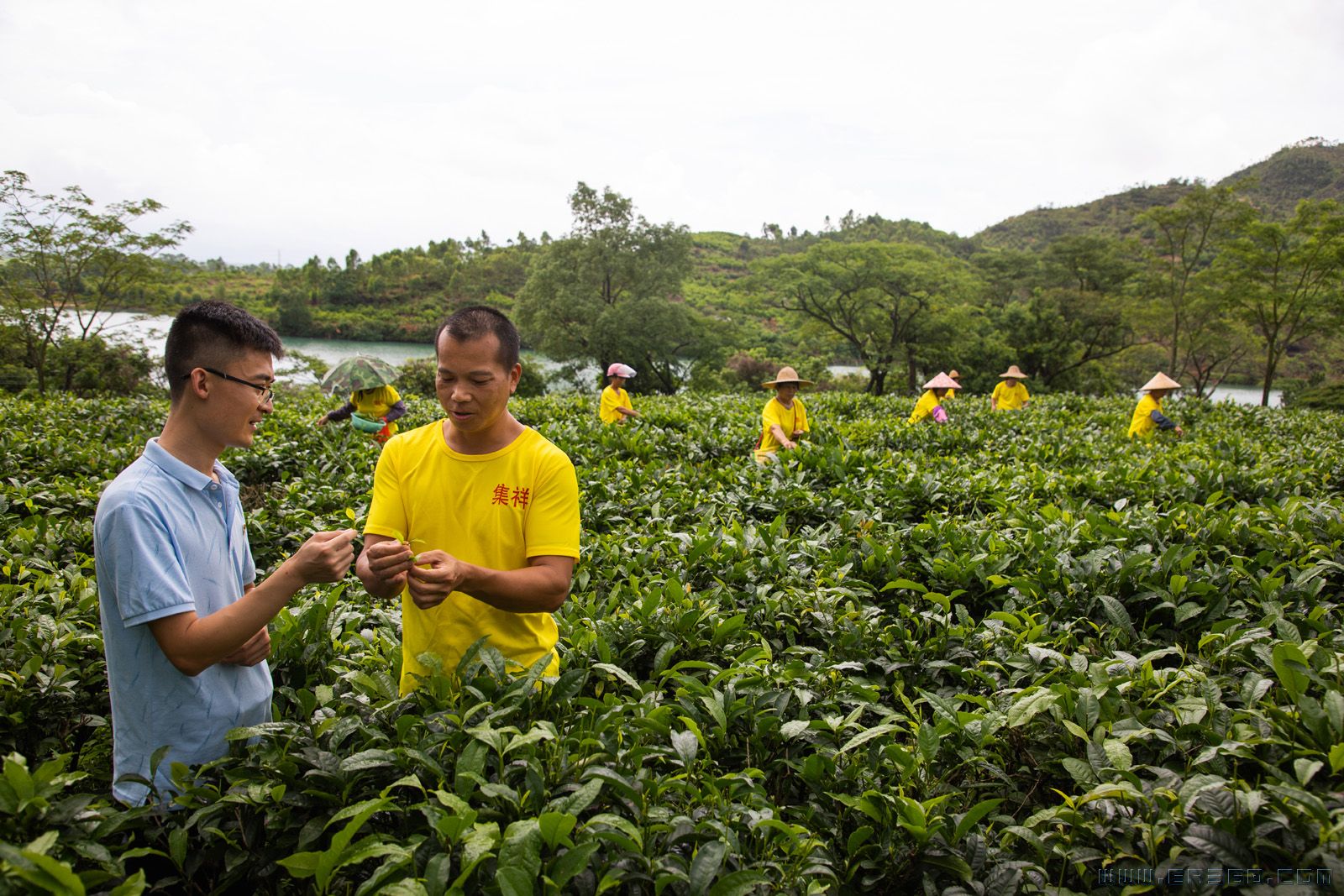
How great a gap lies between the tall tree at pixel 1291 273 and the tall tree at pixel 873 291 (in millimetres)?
8321

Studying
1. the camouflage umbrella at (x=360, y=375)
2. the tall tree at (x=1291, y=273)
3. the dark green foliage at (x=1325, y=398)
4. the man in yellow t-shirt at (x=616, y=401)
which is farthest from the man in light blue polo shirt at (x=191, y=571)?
the dark green foliage at (x=1325, y=398)

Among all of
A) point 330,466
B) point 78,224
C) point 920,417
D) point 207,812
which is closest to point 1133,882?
point 207,812

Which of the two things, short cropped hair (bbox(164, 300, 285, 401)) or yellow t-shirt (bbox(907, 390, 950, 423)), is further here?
yellow t-shirt (bbox(907, 390, 950, 423))

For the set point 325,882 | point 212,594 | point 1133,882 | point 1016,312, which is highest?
point 1016,312

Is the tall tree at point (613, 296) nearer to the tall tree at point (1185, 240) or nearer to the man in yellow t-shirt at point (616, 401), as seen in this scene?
the tall tree at point (1185, 240)

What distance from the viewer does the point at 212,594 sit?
5.50ft

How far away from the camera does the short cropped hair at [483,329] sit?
197 centimetres

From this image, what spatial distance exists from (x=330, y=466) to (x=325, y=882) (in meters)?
5.06

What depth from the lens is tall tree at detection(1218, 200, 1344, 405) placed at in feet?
64.6

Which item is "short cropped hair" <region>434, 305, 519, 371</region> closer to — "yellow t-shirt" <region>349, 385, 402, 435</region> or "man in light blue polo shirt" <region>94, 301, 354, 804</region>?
"man in light blue polo shirt" <region>94, 301, 354, 804</region>

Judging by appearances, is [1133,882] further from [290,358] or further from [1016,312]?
[1016,312]

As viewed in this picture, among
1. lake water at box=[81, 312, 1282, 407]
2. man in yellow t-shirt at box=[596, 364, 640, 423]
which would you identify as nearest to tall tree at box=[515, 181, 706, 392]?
lake water at box=[81, 312, 1282, 407]

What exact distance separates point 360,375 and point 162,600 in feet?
16.5

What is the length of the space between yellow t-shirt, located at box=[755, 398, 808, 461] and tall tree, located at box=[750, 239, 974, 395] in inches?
818
